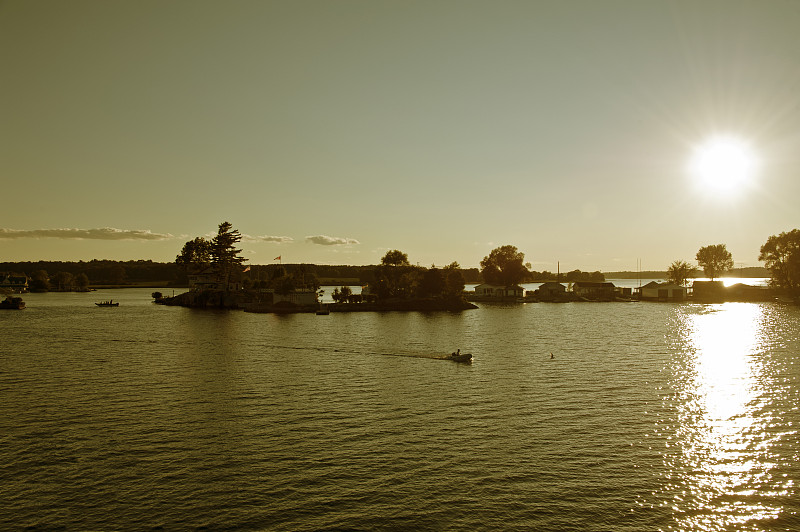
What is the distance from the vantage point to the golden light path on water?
950 inches

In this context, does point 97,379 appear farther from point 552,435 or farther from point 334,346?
point 552,435

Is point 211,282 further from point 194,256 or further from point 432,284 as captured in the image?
point 432,284

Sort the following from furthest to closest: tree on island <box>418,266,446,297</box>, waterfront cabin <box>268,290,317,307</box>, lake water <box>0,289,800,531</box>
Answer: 1. tree on island <box>418,266,446,297</box>
2. waterfront cabin <box>268,290,317,307</box>
3. lake water <box>0,289,800,531</box>

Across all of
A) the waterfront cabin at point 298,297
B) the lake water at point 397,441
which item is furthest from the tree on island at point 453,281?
the lake water at point 397,441

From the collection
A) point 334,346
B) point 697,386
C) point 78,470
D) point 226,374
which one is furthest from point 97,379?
point 697,386

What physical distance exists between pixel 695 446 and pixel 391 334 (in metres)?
61.7

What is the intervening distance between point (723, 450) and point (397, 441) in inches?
753

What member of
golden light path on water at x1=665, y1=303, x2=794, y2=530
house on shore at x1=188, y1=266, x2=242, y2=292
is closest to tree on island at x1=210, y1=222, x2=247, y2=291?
house on shore at x1=188, y1=266, x2=242, y2=292

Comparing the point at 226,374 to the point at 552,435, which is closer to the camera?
the point at 552,435

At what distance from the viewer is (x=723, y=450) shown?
31.7 m

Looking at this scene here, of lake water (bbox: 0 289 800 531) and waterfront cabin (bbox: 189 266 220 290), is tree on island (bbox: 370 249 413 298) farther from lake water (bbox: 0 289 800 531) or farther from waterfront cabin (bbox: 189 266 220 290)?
lake water (bbox: 0 289 800 531)

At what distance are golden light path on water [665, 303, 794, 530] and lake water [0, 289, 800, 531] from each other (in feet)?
0.53

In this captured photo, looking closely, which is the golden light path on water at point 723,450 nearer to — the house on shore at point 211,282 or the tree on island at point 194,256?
the house on shore at point 211,282

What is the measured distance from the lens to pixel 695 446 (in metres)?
32.3
